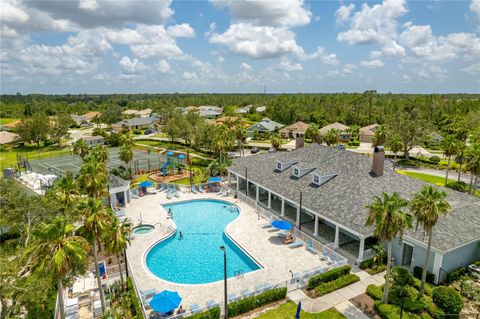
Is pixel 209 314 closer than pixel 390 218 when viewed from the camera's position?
No

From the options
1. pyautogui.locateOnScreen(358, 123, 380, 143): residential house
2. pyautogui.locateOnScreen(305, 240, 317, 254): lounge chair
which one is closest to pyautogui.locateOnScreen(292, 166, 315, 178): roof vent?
pyautogui.locateOnScreen(305, 240, 317, 254): lounge chair

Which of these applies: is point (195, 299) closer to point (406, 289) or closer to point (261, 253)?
point (261, 253)

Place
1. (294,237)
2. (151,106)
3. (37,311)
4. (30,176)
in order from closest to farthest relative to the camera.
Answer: (37,311) < (294,237) < (30,176) < (151,106)

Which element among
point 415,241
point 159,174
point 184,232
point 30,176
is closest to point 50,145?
point 30,176

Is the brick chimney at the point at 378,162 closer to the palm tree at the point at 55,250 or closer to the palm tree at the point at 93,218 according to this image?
the palm tree at the point at 93,218

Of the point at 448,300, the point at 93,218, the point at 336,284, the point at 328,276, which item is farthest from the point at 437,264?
the point at 93,218

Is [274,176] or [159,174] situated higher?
[274,176]

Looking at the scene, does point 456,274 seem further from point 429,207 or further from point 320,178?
point 320,178
